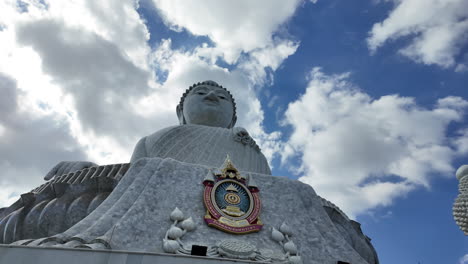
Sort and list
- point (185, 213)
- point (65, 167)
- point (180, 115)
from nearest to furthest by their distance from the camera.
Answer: point (185, 213), point (65, 167), point (180, 115)

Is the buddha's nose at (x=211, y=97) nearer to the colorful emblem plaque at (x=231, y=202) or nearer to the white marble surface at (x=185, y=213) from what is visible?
the white marble surface at (x=185, y=213)

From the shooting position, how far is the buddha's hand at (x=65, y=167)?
410 inches

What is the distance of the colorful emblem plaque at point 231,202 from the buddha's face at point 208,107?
4739 mm

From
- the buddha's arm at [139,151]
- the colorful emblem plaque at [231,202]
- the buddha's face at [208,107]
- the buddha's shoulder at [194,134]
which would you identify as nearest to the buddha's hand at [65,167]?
the buddha's arm at [139,151]

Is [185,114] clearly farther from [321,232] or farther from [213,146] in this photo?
[321,232]

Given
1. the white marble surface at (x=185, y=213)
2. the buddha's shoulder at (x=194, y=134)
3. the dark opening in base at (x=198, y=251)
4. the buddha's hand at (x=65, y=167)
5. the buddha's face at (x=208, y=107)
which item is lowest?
the dark opening in base at (x=198, y=251)

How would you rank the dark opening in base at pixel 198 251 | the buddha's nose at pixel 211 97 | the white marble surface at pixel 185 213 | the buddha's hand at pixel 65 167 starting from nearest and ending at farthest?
1. the dark opening in base at pixel 198 251
2. the white marble surface at pixel 185 213
3. the buddha's hand at pixel 65 167
4. the buddha's nose at pixel 211 97

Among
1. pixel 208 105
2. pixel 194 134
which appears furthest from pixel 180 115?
pixel 194 134

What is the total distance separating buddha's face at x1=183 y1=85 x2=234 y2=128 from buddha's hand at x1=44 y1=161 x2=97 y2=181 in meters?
3.41

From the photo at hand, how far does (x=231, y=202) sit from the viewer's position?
21.9 feet

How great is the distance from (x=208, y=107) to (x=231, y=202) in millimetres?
5724

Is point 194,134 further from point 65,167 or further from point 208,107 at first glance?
point 65,167

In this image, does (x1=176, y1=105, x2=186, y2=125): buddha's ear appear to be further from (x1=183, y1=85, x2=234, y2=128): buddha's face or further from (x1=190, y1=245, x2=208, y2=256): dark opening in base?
(x1=190, y1=245, x2=208, y2=256): dark opening in base

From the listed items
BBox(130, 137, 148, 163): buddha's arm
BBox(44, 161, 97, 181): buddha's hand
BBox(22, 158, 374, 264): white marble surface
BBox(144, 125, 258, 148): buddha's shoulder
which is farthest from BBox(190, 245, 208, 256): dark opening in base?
BBox(44, 161, 97, 181): buddha's hand
